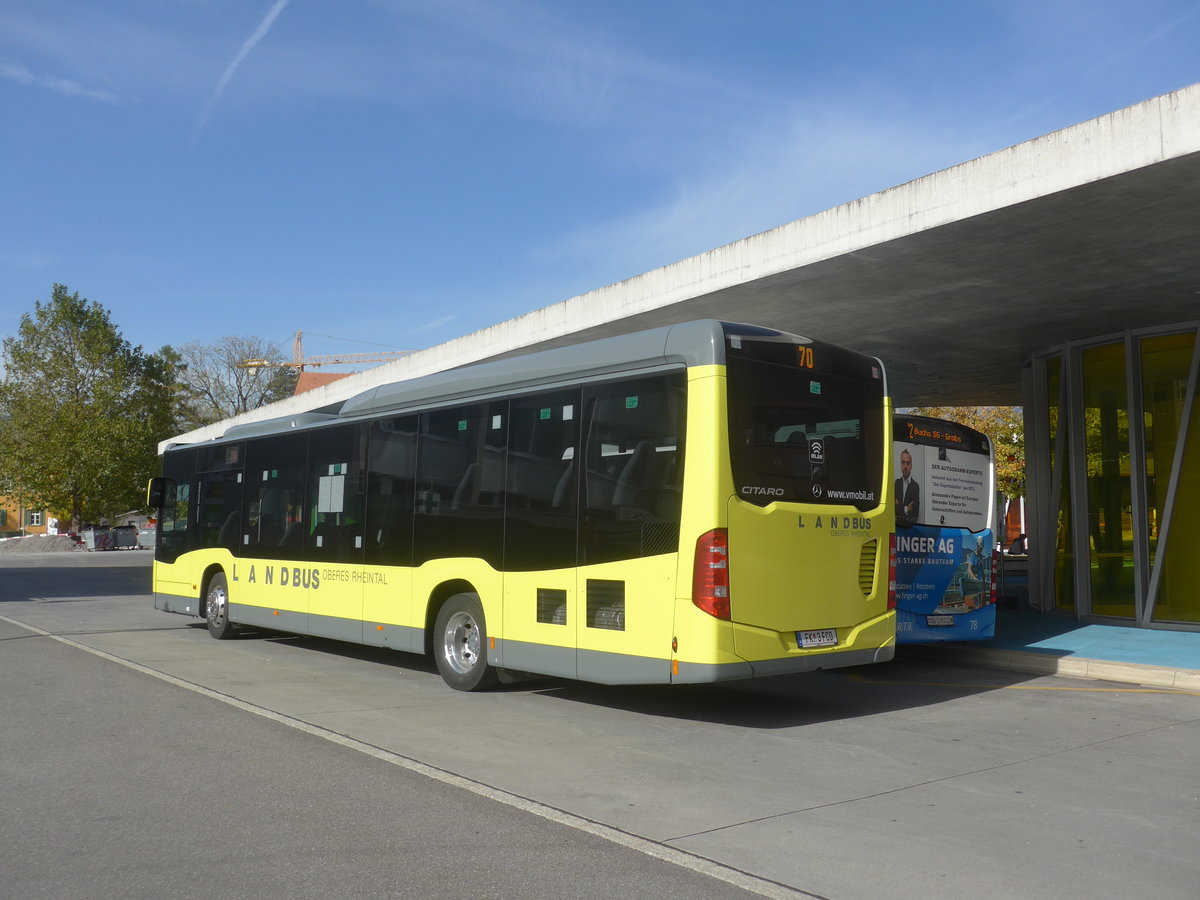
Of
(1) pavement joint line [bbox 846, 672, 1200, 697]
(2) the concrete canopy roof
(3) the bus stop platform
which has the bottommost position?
(1) pavement joint line [bbox 846, 672, 1200, 697]

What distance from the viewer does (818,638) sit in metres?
8.78

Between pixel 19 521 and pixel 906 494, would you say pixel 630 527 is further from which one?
pixel 19 521

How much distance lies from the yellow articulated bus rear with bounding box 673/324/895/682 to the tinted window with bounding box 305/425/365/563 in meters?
5.38

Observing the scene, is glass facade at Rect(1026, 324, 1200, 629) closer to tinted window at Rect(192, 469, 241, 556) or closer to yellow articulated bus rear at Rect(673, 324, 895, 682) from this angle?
yellow articulated bus rear at Rect(673, 324, 895, 682)

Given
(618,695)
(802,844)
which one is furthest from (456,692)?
(802,844)

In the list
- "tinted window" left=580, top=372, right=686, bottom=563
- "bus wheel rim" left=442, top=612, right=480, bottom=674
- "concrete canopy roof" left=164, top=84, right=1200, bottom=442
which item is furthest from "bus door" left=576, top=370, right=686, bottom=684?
"concrete canopy roof" left=164, top=84, right=1200, bottom=442

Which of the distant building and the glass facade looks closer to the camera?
the glass facade

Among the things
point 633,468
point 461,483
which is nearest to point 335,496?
point 461,483

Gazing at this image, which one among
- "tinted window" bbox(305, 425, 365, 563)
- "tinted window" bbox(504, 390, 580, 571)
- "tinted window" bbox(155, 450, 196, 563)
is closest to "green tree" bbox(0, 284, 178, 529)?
"tinted window" bbox(155, 450, 196, 563)

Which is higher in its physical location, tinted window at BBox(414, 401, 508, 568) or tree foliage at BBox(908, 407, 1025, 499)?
tree foliage at BBox(908, 407, 1025, 499)

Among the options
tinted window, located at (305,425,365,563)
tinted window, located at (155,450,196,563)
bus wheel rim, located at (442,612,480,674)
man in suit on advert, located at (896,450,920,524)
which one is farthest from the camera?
tinted window, located at (155,450,196,563)

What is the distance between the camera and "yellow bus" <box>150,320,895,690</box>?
26.8ft

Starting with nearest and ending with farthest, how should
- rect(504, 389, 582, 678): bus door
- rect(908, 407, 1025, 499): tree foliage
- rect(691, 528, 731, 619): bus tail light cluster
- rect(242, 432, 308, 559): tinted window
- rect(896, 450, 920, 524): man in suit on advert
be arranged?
rect(691, 528, 731, 619): bus tail light cluster → rect(504, 389, 582, 678): bus door → rect(896, 450, 920, 524): man in suit on advert → rect(242, 432, 308, 559): tinted window → rect(908, 407, 1025, 499): tree foliage

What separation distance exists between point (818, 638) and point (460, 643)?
12.1 ft
